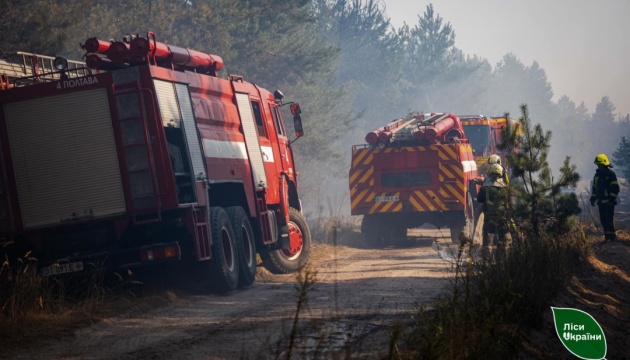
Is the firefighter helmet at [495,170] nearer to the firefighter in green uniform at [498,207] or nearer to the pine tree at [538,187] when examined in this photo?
the firefighter in green uniform at [498,207]

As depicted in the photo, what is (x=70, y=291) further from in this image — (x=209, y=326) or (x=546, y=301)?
(x=546, y=301)

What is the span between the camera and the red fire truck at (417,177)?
21000 millimetres

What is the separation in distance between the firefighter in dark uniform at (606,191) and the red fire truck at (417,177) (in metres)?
4.07

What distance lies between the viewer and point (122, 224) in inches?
470

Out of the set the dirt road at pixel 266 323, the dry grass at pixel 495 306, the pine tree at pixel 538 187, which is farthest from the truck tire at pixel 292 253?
the dry grass at pixel 495 306

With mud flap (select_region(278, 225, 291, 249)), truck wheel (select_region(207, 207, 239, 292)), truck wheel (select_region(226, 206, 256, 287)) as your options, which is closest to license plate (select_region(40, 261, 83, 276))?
truck wheel (select_region(207, 207, 239, 292))

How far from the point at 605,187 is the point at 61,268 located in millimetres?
10485

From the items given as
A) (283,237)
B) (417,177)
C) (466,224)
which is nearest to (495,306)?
(283,237)

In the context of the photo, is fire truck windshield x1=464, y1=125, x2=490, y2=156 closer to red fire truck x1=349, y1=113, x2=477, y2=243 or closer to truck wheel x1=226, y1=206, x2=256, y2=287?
red fire truck x1=349, y1=113, x2=477, y2=243

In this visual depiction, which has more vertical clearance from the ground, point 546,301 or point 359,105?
point 359,105

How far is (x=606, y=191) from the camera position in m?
17.2

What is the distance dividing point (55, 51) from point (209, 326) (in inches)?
601

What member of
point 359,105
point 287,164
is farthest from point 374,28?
point 287,164

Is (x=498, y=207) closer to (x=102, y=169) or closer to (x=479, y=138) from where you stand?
(x=102, y=169)
